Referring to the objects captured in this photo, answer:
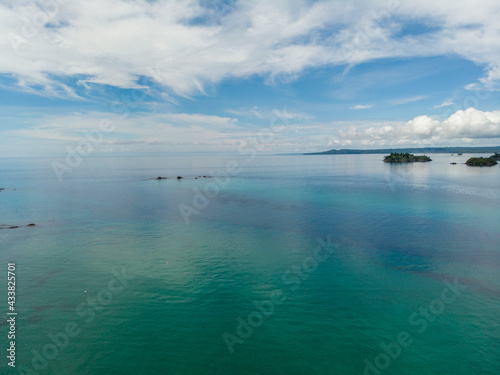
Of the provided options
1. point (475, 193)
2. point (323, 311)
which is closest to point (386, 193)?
point (475, 193)

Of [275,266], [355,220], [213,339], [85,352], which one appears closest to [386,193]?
[355,220]

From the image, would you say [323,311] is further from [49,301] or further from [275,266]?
[49,301]

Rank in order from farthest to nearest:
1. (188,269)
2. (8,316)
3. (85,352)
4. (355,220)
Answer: (355,220), (188,269), (8,316), (85,352)

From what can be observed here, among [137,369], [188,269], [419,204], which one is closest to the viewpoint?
[137,369]

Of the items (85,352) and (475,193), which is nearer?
(85,352)

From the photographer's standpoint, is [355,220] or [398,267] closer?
[398,267]

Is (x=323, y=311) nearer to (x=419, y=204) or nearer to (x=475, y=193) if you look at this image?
(x=419, y=204)
